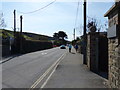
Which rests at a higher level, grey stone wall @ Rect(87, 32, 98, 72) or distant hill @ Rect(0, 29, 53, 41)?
distant hill @ Rect(0, 29, 53, 41)

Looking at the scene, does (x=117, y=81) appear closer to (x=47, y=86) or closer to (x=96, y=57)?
(x=47, y=86)

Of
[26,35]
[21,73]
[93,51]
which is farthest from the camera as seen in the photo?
[26,35]

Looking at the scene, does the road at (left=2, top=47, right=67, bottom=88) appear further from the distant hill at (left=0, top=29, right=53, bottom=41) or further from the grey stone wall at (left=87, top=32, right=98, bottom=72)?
the distant hill at (left=0, top=29, right=53, bottom=41)

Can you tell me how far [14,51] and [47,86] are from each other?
107 feet

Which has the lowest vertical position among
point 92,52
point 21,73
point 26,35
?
point 21,73

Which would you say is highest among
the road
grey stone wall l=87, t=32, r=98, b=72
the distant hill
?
the distant hill

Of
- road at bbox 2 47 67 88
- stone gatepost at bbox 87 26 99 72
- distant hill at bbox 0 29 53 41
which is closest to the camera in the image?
road at bbox 2 47 67 88

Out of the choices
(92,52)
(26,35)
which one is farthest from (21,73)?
(26,35)

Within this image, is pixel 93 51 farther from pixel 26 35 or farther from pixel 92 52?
pixel 26 35

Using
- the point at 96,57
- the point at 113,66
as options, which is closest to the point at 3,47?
the point at 96,57

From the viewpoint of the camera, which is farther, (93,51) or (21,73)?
(93,51)

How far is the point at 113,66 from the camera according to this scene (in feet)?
26.7

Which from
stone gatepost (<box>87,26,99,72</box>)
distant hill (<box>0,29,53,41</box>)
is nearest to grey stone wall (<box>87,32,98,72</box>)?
stone gatepost (<box>87,26,99,72</box>)

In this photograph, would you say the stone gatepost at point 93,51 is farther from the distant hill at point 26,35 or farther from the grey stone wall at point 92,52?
the distant hill at point 26,35
